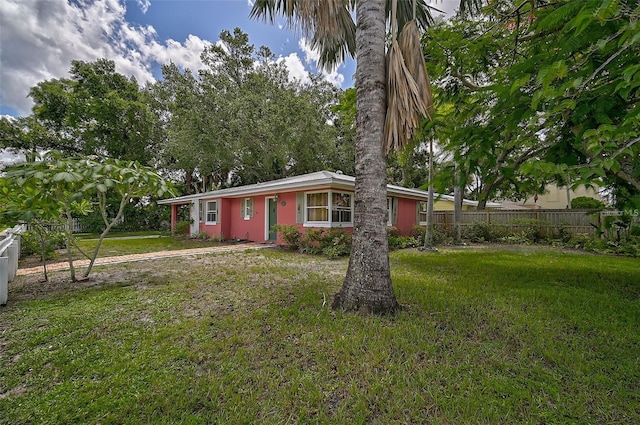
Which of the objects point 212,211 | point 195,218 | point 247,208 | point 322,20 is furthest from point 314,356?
point 195,218

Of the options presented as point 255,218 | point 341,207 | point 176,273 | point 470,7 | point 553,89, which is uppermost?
point 470,7

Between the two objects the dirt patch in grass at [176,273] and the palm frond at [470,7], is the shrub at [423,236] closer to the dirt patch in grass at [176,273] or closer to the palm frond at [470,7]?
the dirt patch in grass at [176,273]

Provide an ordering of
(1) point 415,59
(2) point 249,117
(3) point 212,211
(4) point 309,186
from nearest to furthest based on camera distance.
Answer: (1) point 415,59 → (4) point 309,186 → (2) point 249,117 → (3) point 212,211

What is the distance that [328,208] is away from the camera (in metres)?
9.70

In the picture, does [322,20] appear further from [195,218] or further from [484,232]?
[195,218]

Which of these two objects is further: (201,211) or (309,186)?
(201,211)

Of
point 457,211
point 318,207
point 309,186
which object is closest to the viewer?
point 309,186

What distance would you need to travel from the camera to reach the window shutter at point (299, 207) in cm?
1060

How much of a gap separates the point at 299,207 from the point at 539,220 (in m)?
11.4

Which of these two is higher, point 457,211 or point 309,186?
point 309,186

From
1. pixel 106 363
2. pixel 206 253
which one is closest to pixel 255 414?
pixel 106 363

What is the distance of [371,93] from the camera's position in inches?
148

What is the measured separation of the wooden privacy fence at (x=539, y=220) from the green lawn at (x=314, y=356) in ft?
28.8

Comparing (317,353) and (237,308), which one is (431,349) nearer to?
(317,353)
